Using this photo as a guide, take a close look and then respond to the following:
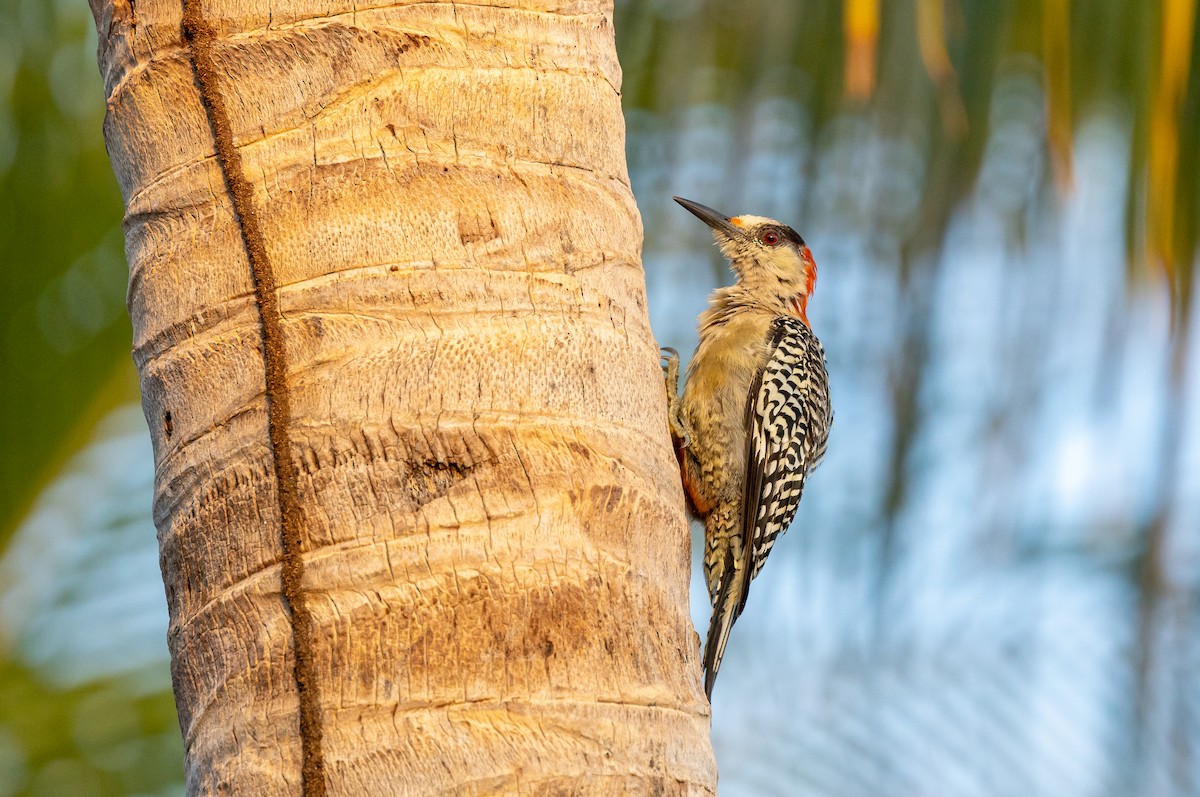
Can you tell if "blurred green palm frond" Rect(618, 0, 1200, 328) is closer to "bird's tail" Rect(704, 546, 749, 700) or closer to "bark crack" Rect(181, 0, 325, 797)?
"bird's tail" Rect(704, 546, 749, 700)

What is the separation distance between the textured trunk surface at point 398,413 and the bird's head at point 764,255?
3004mm

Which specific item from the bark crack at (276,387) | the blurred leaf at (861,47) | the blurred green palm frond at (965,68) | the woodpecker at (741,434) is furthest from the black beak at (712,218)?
the bark crack at (276,387)

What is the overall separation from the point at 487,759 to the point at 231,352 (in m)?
0.73

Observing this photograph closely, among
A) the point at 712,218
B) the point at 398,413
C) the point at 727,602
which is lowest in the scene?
the point at 727,602

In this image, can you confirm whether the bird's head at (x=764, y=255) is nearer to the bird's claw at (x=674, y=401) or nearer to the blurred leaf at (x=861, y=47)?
the bird's claw at (x=674, y=401)

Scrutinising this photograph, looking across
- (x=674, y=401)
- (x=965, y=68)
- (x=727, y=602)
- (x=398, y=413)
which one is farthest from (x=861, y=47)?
(x=398, y=413)

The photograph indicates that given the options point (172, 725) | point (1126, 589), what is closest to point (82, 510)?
point (172, 725)

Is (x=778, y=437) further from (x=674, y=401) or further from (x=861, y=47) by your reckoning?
(x=861, y=47)

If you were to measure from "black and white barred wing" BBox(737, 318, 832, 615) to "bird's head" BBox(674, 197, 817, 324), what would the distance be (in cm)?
24

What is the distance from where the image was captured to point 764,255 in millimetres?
5324

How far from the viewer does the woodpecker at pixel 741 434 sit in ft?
15.6

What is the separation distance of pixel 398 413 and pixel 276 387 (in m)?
0.19

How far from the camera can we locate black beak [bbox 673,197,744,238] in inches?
205

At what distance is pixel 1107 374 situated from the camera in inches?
159
